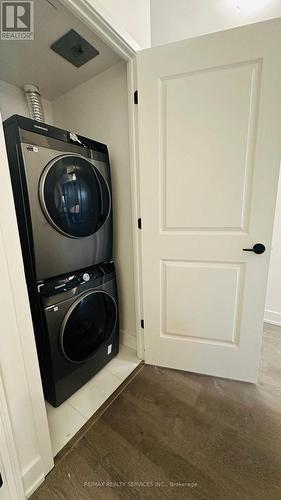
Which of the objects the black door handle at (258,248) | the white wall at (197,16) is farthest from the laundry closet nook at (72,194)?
the black door handle at (258,248)

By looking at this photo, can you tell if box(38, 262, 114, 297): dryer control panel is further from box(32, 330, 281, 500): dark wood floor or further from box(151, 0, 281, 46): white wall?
box(151, 0, 281, 46): white wall

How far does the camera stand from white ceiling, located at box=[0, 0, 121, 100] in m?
1.05

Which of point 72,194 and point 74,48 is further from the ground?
point 74,48

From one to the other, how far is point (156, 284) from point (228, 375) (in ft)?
2.60

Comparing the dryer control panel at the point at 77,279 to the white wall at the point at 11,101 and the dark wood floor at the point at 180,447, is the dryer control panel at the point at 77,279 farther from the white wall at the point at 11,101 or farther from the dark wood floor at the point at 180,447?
the white wall at the point at 11,101

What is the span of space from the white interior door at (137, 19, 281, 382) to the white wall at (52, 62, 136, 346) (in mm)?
218

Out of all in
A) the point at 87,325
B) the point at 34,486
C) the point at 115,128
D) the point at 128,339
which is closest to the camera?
the point at 34,486

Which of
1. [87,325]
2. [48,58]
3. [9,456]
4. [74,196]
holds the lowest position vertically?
[9,456]

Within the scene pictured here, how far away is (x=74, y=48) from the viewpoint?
1246mm

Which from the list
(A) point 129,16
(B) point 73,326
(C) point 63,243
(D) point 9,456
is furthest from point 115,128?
(D) point 9,456

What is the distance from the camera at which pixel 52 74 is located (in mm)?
1454

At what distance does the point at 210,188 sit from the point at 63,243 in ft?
2.95

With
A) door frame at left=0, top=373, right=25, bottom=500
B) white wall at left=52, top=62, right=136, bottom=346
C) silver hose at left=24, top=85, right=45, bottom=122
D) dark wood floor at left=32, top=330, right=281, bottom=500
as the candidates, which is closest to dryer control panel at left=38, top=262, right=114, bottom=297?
white wall at left=52, top=62, right=136, bottom=346

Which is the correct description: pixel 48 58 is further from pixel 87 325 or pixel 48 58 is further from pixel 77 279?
pixel 87 325
